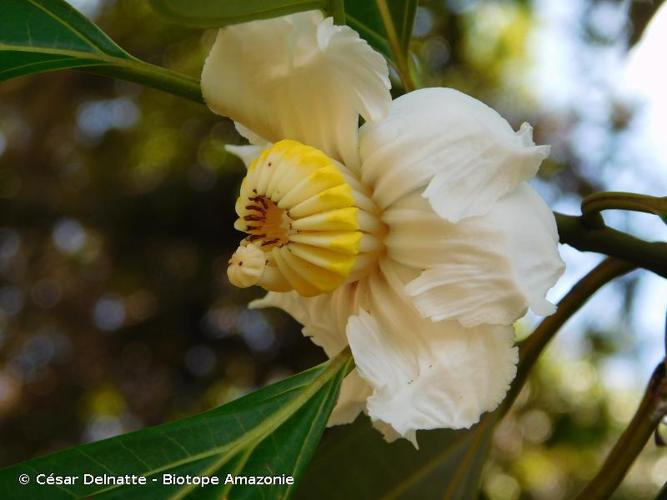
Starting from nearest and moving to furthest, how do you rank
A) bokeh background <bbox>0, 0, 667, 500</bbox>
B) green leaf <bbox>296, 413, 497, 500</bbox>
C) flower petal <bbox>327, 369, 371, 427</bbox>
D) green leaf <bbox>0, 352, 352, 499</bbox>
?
1. green leaf <bbox>0, 352, 352, 499</bbox>
2. flower petal <bbox>327, 369, 371, 427</bbox>
3. green leaf <bbox>296, 413, 497, 500</bbox>
4. bokeh background <bbox>0, 0, 667, 500</bbox>

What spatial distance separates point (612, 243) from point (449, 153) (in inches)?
6.0

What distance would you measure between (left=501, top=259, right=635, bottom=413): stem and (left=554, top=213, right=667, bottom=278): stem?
5 centimetres

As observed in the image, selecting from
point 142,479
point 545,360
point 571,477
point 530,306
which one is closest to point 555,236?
point 530,306

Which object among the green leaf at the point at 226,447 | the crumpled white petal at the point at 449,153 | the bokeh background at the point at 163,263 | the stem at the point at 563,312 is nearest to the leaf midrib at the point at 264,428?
the green leaf at the point at 226,447

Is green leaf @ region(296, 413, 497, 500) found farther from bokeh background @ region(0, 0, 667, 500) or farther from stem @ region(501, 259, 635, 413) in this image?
bokeh background @ region(0, 0, 667, 500)

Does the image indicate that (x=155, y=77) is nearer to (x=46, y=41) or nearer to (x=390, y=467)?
(x=46, y=41)

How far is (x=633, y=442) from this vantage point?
72 centimetres

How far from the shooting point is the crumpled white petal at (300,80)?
58 cm

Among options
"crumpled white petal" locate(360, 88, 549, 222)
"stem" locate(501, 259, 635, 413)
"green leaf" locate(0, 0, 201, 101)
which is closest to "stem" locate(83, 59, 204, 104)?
"green leaf" locate(0, 0, 201, 101)

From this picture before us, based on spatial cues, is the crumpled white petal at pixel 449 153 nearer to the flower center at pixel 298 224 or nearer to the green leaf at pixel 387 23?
the flower center at pixel 298 224

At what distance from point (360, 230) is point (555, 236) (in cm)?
13

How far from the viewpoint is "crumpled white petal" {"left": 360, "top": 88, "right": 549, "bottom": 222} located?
0.55 m

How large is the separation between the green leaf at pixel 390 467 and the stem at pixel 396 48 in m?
0.33

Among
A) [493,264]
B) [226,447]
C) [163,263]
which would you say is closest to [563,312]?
[493,264]
